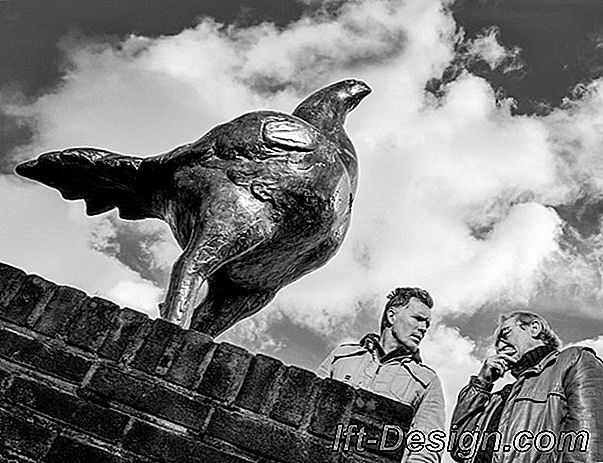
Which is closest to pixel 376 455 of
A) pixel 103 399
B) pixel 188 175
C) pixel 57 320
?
pixel 103 399

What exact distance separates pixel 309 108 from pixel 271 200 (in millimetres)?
864

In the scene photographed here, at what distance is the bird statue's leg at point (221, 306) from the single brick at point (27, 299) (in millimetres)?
1103

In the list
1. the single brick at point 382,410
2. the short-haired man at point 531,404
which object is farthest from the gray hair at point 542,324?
the single brick at point 382,410

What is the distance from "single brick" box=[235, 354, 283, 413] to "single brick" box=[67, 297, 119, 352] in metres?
0.39

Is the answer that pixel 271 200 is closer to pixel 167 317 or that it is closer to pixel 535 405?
pixel 167 317

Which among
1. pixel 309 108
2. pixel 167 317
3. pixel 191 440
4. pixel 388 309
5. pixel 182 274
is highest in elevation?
pixel 309 108

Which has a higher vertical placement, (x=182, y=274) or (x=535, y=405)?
(x=535, y=405)

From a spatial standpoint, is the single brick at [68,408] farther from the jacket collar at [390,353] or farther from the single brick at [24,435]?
the jacket collar at [390,353]

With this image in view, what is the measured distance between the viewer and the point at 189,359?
1.75 meters

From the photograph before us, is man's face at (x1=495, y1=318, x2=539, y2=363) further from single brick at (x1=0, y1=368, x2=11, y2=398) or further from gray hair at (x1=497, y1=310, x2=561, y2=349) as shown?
single brick at (x1=0, y1=368, x2=11, y2=398)

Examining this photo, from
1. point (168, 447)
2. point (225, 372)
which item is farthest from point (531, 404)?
point (168, 447)

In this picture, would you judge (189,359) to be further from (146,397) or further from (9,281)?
(9,281)

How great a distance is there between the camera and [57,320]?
5.80 ft

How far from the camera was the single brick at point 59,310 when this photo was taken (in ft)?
5.75
